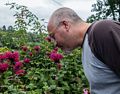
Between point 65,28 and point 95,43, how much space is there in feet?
0.74

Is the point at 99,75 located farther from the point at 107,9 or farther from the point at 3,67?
the point at 107,9

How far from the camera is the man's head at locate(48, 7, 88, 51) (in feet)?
9.30

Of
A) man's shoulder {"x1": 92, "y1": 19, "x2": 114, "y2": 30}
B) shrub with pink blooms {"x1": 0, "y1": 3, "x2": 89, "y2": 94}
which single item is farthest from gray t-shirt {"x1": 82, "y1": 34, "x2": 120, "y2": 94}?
shrub with pink blooms {"x1": 0, "y1": 3, "x2": 89, "y2": 94}

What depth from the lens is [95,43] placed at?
107 inches

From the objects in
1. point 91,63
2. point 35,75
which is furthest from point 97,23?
point 35,75

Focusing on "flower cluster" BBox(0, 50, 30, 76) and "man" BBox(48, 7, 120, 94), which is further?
"flower cluster" BBox(0, 50, 30, 76)

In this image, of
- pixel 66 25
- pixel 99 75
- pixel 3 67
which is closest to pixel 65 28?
pixel 66 25

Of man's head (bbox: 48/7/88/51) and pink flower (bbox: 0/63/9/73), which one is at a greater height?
man's head (bbox: 48/7/88/51)

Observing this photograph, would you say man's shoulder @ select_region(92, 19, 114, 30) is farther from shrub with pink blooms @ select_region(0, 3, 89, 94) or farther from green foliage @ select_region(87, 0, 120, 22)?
green foliage @ select_region(87, 0, 120, 22)

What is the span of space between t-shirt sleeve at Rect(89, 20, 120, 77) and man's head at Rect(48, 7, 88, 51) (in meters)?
0.12

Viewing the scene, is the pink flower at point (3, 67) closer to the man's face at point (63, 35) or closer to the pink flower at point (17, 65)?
the pink flower at point (17, 65)

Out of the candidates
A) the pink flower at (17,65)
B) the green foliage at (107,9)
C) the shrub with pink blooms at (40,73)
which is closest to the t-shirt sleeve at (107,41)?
the shrub with pink blooms at (40,73)

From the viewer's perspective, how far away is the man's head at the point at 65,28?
2.83 metres

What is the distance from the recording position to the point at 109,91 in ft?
9.48
